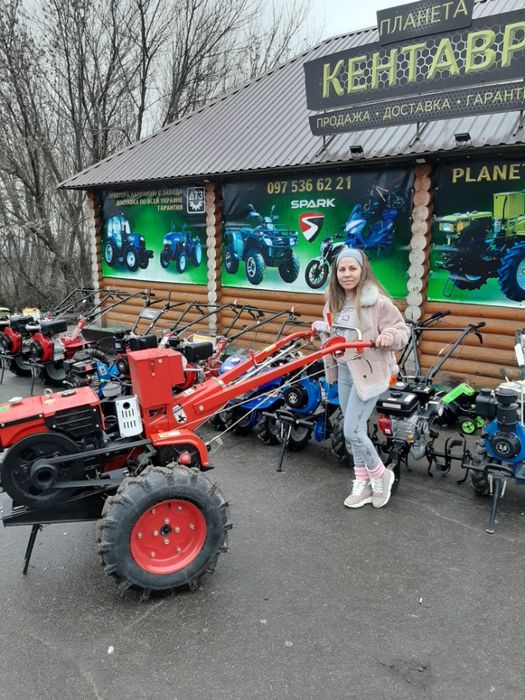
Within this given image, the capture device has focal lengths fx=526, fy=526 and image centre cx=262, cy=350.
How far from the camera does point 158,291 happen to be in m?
10.9

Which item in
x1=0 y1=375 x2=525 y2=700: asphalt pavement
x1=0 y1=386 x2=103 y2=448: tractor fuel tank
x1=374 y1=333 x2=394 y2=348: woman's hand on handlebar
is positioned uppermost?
x1=374 y1=333 x2=394 y2=348: woman's hand on handlebar

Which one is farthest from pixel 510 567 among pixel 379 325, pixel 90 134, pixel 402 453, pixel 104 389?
pixel 90 134

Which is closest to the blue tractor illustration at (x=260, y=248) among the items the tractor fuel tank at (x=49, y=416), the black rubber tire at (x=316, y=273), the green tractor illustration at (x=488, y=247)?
the black rubber tire at (x=316, y=273)

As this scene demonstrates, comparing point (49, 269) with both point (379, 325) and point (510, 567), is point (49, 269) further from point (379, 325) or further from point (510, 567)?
point (510, 567)

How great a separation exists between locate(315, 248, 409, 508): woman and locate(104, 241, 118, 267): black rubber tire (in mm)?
8577

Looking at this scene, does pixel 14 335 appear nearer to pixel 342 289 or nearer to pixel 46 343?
pixel 46 343

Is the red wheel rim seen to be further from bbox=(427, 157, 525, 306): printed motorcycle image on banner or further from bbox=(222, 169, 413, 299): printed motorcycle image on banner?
bbox=(427, 157, 525, 306): printed motorcycle image on banner

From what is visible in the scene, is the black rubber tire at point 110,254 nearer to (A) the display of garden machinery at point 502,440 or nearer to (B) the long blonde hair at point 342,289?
(B) the long blonde hair at point 342,289

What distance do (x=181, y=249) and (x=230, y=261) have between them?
1.34m

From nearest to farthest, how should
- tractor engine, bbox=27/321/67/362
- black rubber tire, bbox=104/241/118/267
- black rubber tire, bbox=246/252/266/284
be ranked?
tractor engine, bbox=27/321/67/362, black rubber tire, bbox=246/252/266/284, black rubber tire, bbox=104/241/118/267

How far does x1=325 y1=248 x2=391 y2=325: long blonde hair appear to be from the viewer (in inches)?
156

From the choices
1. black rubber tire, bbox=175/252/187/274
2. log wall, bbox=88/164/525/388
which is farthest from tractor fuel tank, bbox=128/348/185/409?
black rubber tire, bbox=175/252/187/274

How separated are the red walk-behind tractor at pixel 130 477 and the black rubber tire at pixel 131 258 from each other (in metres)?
8.23

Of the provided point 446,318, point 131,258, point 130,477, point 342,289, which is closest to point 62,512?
point 130,477
